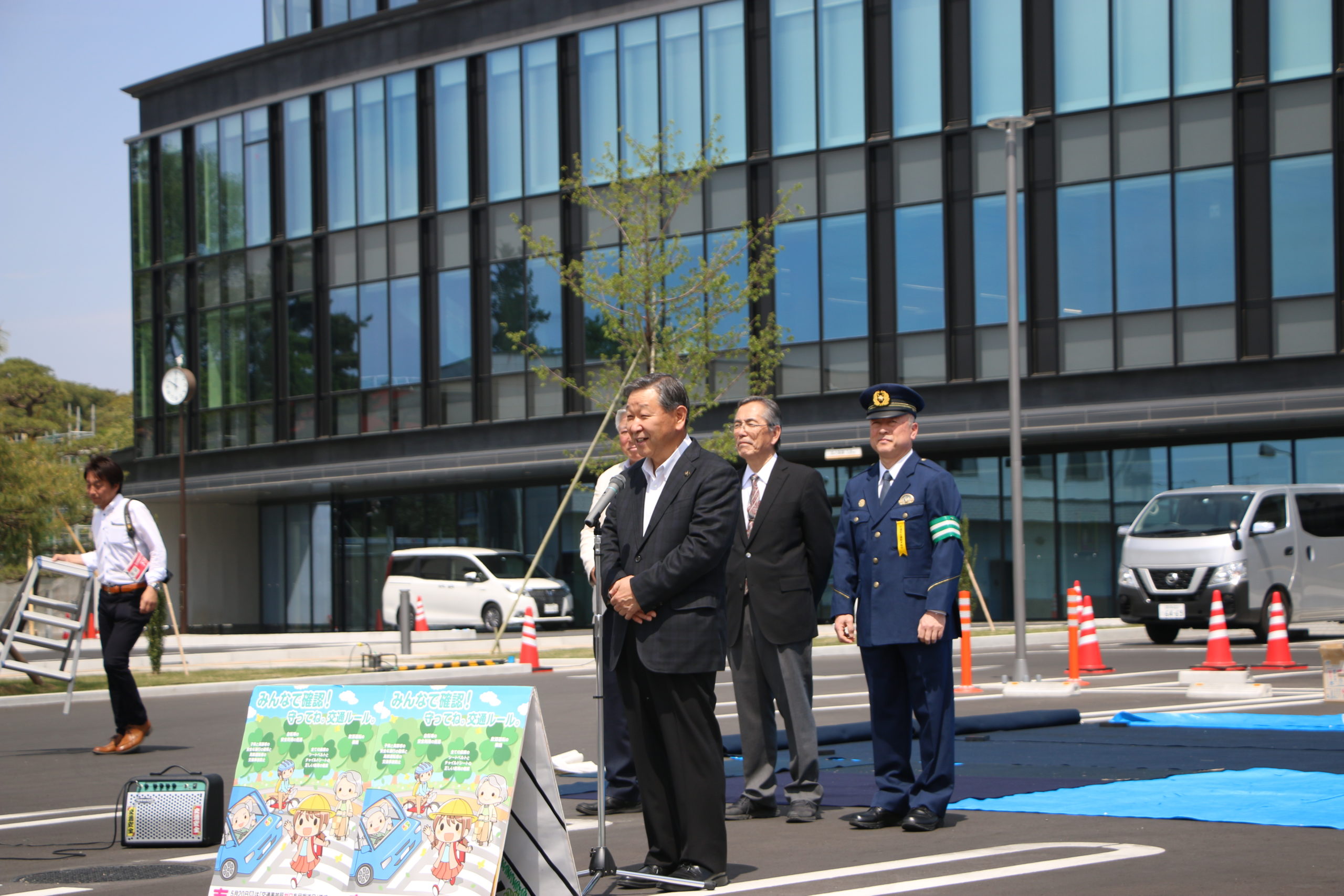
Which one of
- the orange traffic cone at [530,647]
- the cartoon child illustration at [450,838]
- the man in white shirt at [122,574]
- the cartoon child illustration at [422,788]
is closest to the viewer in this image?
the cartoon child illustration at [450,838]

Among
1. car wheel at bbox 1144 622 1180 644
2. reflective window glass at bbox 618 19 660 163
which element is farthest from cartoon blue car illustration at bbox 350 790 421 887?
reflective window glass at bbox 618 19 660 163

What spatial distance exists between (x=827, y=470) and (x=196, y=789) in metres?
27.7

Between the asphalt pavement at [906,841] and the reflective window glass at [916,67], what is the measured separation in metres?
20.2

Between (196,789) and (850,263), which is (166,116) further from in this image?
(196,789)

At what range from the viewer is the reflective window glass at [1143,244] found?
28.7 m

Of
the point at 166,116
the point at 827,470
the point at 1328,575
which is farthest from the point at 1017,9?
the point at 166,116

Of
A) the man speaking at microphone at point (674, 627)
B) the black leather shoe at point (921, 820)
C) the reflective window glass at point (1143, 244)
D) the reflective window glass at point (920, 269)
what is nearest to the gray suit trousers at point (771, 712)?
the black leather shoe at point (921, 820)

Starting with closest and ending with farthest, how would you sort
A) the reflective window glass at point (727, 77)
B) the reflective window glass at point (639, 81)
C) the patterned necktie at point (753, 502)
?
the patterned necktie at point (753, 502)
the reflective window glass at point (727, 77)
the reflective window glass at point (639, 81)

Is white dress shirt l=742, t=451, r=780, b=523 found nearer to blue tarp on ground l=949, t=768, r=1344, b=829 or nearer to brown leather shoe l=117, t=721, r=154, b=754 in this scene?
blue tarp on ground l=949, t=768, r=1344, b=829

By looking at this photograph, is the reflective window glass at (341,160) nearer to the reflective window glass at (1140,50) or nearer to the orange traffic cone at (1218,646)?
the reflective window glass at (1140,50)

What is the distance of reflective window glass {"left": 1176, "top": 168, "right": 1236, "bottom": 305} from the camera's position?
28.2 m

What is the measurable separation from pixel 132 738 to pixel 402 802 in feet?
23.6

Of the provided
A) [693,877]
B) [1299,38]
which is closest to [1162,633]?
[1299,38]

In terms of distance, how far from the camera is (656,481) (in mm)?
5887
